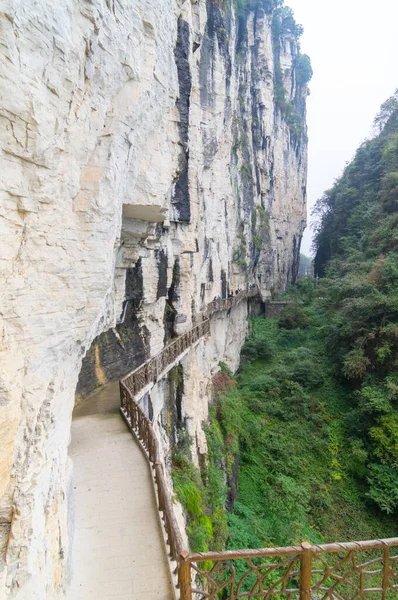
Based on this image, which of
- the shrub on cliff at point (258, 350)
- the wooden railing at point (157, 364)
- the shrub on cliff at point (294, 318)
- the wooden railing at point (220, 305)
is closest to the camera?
the wooden railing at point (157, 364)

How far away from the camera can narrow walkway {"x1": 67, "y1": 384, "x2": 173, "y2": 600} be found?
395 cm

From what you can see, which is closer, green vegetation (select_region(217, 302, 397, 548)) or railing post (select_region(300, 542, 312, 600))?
railing post (select_region(300, 542, 312, 600))

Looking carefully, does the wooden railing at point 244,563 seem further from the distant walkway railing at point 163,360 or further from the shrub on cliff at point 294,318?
the shrub on cliff at point 294,318

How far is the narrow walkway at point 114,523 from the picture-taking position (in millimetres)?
3947

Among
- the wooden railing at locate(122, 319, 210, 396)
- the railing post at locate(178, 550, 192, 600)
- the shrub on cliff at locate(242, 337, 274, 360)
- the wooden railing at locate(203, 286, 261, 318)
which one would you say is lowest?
the shrub on cliff at locate(242, 337, 274, 360)

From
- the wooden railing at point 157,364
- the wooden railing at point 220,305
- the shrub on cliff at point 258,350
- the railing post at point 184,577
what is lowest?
the shrub on cliff at point 258,350

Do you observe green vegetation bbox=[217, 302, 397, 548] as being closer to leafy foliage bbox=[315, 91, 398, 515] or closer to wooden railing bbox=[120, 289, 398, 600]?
leafy foliage bbox=[315, 91, 398, 515]

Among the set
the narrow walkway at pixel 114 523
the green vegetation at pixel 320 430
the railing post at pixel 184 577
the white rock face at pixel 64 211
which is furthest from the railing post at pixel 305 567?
the green vegetation at pixel 320 430

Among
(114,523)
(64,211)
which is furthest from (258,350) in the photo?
(64,211)

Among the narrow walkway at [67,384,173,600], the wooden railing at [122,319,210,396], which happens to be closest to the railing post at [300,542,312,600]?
the narrow walkway at [67,384,173,600]

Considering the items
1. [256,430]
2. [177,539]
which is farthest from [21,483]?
[256,430]

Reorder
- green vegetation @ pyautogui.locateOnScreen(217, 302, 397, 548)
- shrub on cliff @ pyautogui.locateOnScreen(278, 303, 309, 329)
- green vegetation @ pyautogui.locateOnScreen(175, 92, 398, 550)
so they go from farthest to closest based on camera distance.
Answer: shrub on cliff @ pyautogui.locateOnScreen(278, 303, 309, 329) → green vegetation @ pyautogui.locateOnScreen(217, 302, 397, 548) → green vegetation @ pyautogui.locateOnScreen(175, 92, 398, 550)

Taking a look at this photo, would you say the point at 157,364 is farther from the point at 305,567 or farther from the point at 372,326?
the point at 372,326

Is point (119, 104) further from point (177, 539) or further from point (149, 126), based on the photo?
point (177, 539)
